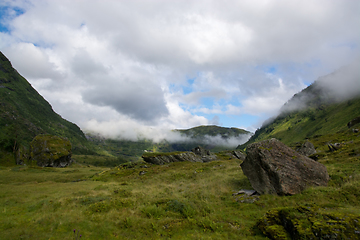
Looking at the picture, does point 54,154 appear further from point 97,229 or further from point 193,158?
point 97,229

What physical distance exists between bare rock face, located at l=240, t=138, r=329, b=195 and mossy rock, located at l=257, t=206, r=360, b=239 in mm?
7290

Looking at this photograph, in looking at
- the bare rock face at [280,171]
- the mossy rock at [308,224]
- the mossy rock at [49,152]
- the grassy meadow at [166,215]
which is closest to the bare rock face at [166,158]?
the grassy meadow at [166,215]

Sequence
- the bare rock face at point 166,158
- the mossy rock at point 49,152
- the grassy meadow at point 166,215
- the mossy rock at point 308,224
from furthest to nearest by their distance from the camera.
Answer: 1. the mossy rock at point 49,152
2. the bare rock face at point 166,158
3. the grassy meadow at point 166,215
4. the mossy rock at point 308,224

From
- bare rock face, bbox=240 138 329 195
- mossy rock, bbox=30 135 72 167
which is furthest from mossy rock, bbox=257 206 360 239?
mossy rock, bbox=30 135 72 167

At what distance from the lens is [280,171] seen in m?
19.4

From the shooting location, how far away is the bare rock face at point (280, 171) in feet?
61.3

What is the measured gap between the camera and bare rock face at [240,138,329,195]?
61.3ft

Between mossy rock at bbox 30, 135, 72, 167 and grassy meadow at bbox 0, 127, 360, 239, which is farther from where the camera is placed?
mossy rock at bbox 30, 135, 72, 167

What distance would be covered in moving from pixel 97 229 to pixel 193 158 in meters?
56.3

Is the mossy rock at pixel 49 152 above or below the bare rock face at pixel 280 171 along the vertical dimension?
below

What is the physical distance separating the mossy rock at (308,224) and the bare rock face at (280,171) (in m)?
7.29

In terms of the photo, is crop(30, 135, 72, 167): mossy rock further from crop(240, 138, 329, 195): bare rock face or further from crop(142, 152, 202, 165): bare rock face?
crop(240, 138, 329, 195): bare rock face

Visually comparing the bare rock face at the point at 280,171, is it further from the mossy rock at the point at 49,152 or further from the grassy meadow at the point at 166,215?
the mossy rock at the point at 49,152

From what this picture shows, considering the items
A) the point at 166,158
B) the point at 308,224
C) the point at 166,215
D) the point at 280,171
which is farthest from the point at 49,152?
the point at 308,224
